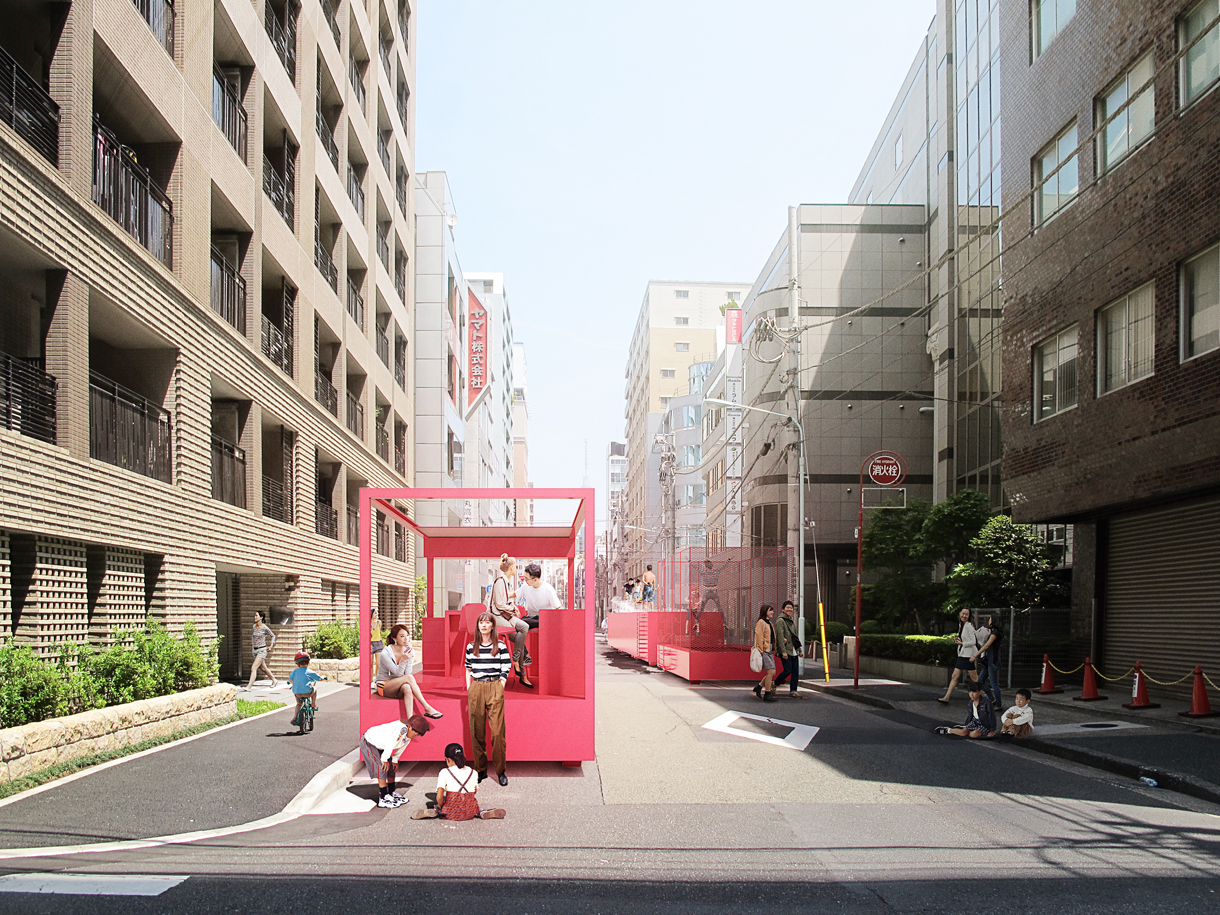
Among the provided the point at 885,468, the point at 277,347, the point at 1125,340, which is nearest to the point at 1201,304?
the point at 1125,340

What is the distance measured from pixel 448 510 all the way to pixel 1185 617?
3725 centimetres

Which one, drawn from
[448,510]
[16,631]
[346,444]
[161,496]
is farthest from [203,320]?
[448,510]

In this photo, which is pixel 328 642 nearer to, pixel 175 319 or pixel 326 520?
pixel 326 520

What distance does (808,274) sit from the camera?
48.4m

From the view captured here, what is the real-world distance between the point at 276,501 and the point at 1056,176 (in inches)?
718

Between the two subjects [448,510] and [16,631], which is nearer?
[16,631]

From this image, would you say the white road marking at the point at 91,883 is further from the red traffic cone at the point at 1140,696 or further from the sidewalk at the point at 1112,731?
the red traffic cone at the point at 1140,696

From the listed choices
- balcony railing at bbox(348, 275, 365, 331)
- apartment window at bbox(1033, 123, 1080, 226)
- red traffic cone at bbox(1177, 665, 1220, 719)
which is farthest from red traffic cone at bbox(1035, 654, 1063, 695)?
balcony railing at bbox(348, 275, 365, 331)

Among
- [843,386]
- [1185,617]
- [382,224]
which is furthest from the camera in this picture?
[843,386]

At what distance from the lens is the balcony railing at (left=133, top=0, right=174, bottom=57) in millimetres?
15789

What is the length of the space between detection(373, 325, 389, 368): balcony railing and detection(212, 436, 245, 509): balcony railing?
1498 centimetres

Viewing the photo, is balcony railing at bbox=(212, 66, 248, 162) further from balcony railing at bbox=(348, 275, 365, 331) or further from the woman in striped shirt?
the woman in striped shirt

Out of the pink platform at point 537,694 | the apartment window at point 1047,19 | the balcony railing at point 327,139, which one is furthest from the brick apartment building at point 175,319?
the apartment window at point 1047,19

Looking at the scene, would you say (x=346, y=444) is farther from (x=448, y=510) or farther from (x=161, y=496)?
(x=448, y=510)
